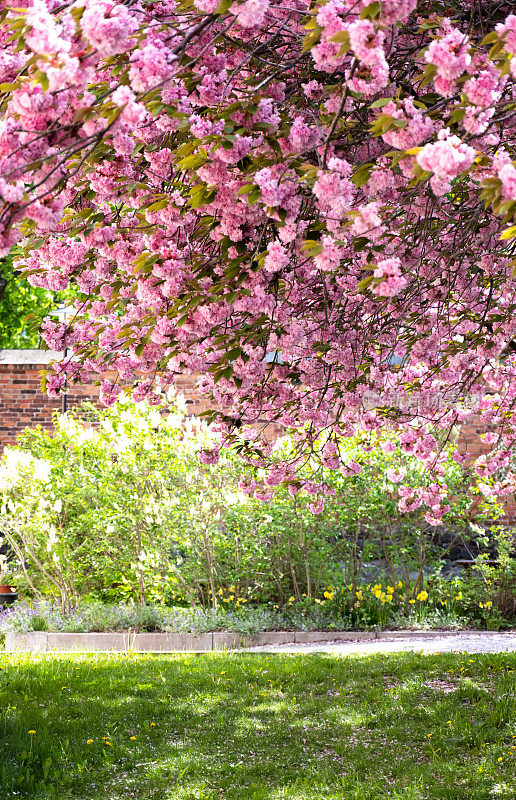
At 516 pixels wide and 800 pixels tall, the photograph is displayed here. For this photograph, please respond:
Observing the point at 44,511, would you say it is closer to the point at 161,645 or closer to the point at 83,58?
the point at 161,645

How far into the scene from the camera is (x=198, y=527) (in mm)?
7957

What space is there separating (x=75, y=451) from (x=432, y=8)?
7028mm

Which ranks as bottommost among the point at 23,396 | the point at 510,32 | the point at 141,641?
the point at 141,641

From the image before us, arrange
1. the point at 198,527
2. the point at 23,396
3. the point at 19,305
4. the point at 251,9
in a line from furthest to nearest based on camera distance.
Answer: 1. the point at 23,396
2. the point at 19,305
3. the point at 198,527
4. the point at 251,9

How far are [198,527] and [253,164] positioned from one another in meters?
6.13

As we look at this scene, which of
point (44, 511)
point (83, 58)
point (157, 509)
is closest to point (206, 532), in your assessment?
point (157, 509)

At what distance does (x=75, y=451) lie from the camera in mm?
8727

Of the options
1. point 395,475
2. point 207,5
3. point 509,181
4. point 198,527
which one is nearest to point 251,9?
→ point 207,5

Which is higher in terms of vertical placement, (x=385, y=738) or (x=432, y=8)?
(x=432, y=8)

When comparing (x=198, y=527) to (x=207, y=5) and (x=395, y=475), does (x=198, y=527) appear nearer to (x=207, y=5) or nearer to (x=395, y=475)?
(x=395, y=475)

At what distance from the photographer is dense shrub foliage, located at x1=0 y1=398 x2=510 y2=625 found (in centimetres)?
802

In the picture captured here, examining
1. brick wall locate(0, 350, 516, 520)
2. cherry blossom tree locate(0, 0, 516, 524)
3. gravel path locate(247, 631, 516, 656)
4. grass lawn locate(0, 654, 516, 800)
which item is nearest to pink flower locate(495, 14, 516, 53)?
cherry blossom tree locate(0, 0, 516, 524)

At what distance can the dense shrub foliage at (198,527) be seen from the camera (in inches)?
316

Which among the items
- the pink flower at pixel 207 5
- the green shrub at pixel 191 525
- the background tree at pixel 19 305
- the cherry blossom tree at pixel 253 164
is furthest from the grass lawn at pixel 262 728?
the background tree at pixel 19 305
